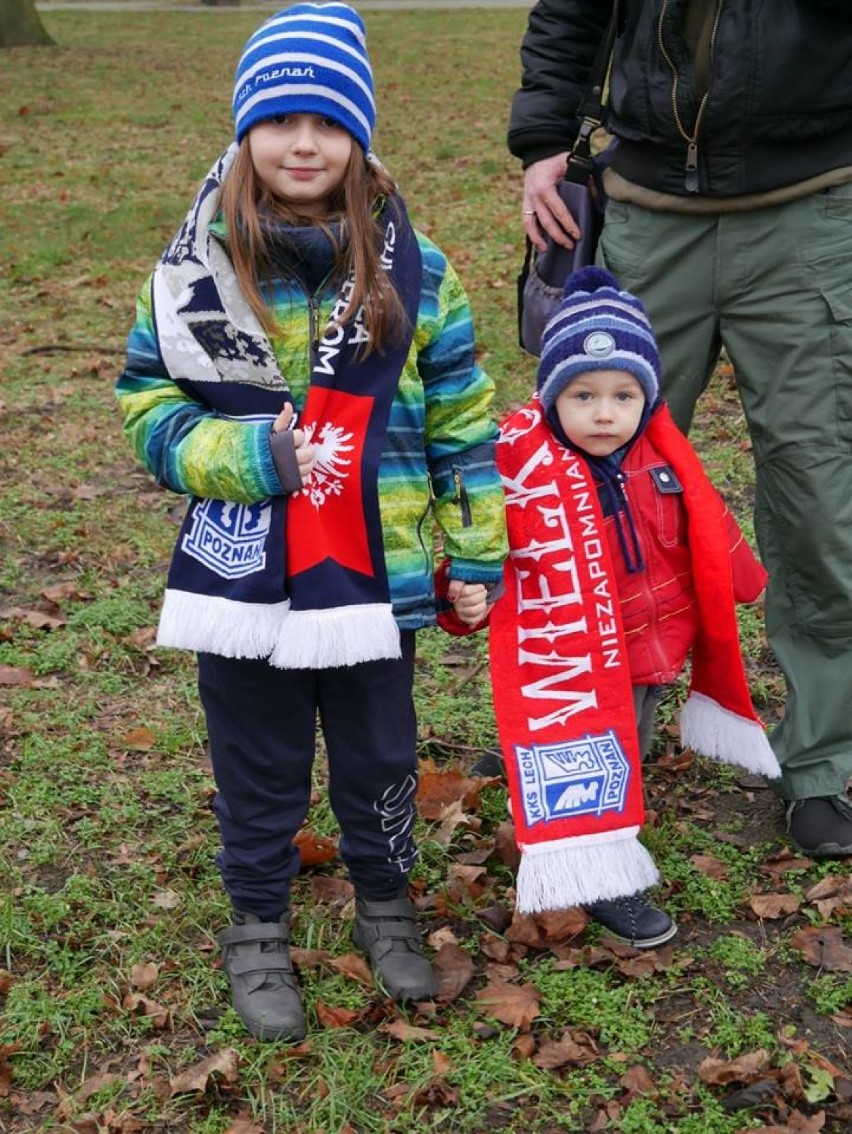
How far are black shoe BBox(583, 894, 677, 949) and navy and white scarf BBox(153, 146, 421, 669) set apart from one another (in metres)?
0.99

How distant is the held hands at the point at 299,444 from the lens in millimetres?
2639

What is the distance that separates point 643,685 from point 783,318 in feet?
3.05

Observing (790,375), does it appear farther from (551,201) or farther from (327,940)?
(327,940)

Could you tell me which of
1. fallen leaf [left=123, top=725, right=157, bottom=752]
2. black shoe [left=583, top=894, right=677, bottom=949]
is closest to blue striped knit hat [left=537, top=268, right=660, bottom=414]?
black shoe [left=583, top=894, right=677, bottom=949]

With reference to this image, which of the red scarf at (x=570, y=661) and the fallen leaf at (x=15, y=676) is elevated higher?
the red scarf at (x=570, y=661)

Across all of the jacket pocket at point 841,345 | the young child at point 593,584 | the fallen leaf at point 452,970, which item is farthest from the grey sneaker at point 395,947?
the jacket pocket at point 841,345

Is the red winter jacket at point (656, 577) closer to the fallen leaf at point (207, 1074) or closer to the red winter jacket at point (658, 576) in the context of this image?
the red winter jacket at point (658, 576)

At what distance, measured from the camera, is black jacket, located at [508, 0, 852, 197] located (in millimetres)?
3051

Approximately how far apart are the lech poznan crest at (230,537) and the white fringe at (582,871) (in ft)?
3.19

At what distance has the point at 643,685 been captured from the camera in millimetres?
3359

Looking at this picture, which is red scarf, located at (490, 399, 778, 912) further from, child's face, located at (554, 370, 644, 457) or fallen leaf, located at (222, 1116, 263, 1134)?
fallen leaf, located at (222, 1116, 263, 1134)

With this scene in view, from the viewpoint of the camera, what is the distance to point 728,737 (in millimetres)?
3398

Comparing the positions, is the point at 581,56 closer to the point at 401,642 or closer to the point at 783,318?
the point at 783,318

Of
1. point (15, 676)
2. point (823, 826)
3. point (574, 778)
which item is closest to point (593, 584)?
point (574, 778)
